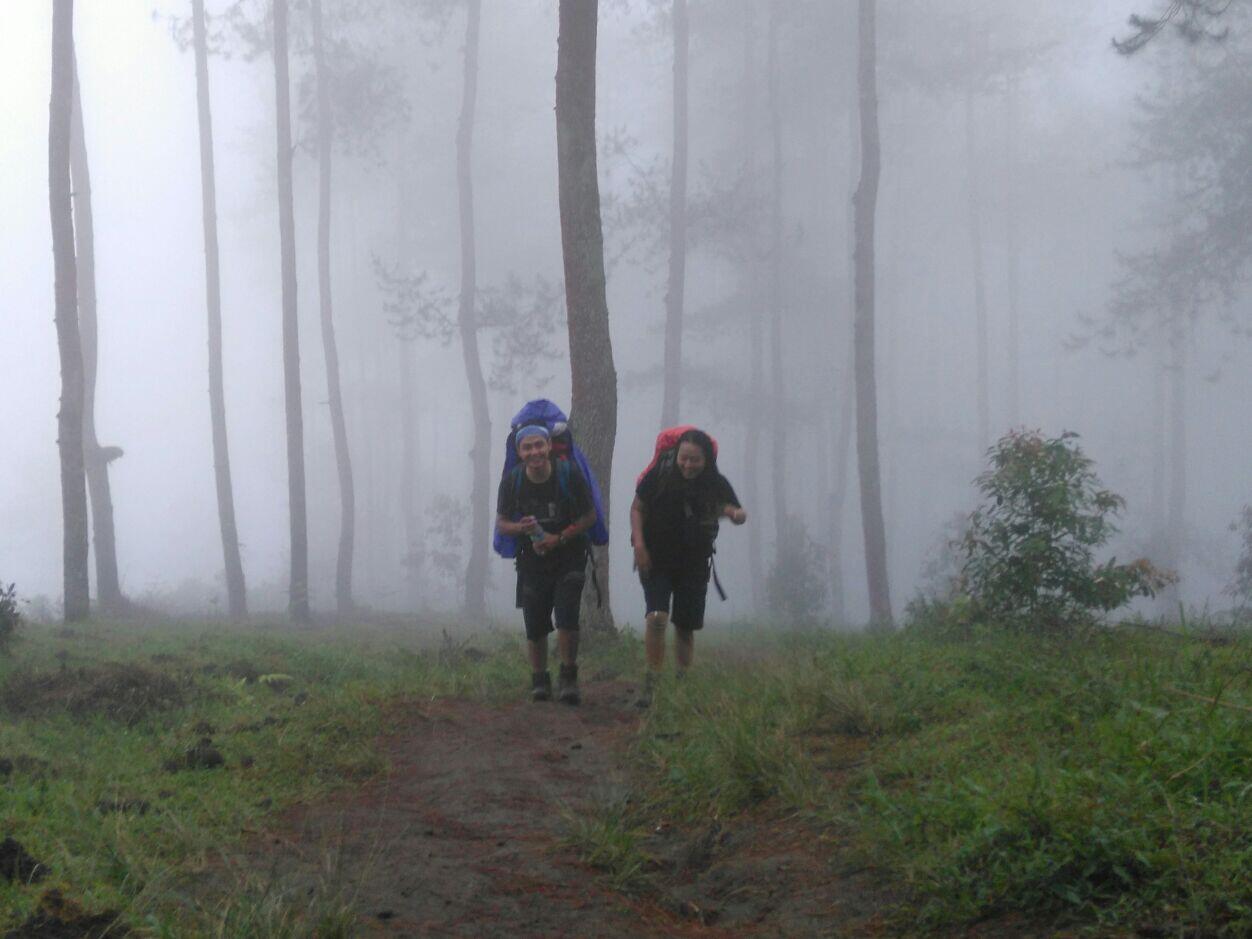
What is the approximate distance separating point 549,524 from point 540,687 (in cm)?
120

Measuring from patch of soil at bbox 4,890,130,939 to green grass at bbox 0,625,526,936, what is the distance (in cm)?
6

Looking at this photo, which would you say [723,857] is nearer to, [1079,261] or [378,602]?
[378,602]

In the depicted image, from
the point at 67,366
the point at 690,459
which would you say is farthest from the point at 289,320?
the point at 690,459

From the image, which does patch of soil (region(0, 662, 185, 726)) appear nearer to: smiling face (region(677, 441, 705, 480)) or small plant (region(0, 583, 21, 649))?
small plant (region(0, 583, 21, 649))

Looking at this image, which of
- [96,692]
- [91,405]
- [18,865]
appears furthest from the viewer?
[91,405]

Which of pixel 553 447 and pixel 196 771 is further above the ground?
pixel 553 447

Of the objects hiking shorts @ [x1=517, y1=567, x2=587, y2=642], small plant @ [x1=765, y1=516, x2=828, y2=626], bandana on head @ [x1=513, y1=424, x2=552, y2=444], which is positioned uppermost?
bandana on head @ [x1=513, y1=424, x2=552, y2=444]

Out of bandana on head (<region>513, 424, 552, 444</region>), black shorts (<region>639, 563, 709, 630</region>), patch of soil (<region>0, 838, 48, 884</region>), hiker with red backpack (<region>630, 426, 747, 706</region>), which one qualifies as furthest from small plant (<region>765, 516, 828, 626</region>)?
patch of soil (<region>0, 838, 48, 884</region>)

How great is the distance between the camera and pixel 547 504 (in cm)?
787

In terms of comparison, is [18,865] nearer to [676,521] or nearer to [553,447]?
[553,447]

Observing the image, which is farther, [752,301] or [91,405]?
[752,301]

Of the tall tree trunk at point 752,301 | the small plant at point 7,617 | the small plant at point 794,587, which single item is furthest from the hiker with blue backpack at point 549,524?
the tall tree trunk at point 752,301

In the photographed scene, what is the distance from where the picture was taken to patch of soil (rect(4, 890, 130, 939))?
11.4 ft

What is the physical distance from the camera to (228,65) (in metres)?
28.7
